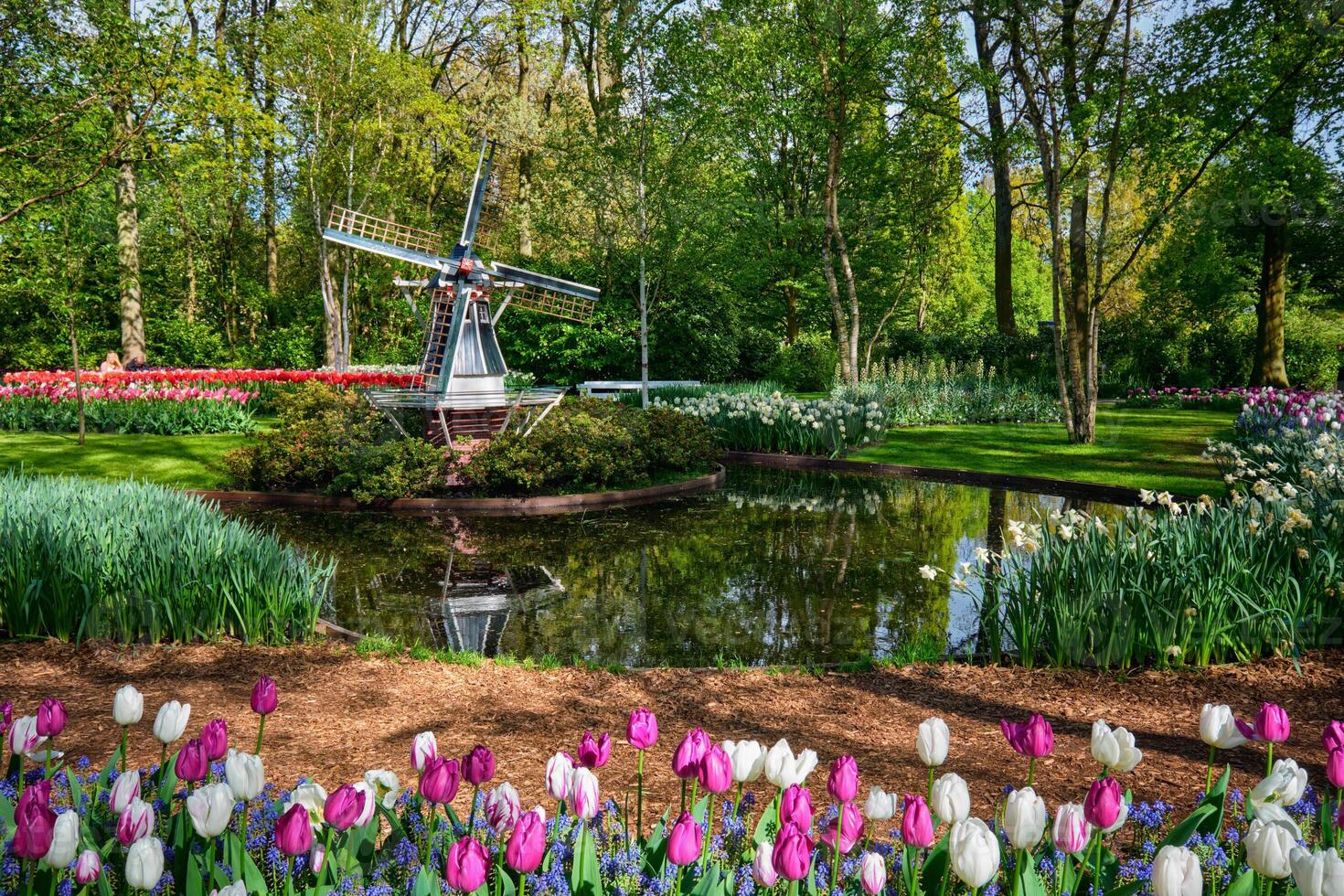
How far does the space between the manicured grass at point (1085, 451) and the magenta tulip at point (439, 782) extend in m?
10.9

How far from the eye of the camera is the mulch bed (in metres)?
3.97

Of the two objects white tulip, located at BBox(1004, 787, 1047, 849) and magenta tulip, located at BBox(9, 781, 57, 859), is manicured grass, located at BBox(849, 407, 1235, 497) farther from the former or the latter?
magenta tulip, located at BBox(9, 781, 57, 859)

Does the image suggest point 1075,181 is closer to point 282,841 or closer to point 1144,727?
point 1144,727

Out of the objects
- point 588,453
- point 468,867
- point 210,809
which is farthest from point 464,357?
point 468,867

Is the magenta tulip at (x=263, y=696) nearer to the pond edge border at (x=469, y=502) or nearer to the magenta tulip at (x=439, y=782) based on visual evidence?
the magenta tulip at (x=439, y=782)

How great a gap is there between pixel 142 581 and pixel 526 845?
4.74 m

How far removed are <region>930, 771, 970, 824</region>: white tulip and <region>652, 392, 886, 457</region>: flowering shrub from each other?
13087mm

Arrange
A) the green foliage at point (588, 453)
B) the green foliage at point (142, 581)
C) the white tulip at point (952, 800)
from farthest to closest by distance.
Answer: the green foliage at point (588, 453), the green foliage at point (142, 581), the white tulip at point (952, 800)

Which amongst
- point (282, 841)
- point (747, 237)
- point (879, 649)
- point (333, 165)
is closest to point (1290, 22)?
point (879, 649)

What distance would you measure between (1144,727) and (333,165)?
96.5 feet

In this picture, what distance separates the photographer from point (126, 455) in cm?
1410

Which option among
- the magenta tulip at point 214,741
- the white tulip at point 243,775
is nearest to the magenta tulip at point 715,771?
the white tulip at point 243,775

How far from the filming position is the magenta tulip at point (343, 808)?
1.83 metres

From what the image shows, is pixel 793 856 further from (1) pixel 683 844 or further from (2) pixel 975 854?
(2) pixel 975 854
